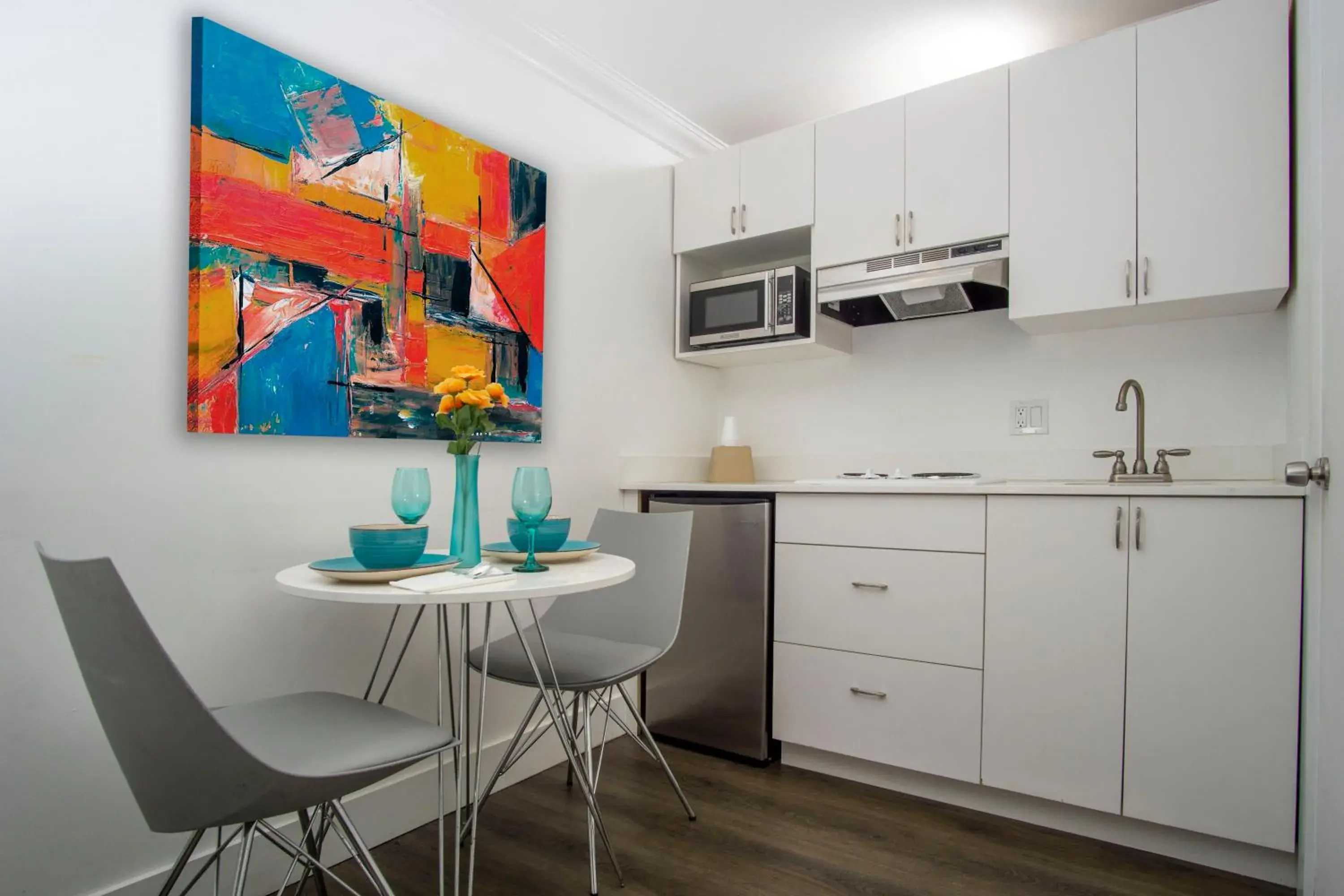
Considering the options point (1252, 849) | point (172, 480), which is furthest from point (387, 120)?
point (1252, 849)

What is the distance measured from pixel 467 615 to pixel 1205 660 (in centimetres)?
184

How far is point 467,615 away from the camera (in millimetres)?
1687

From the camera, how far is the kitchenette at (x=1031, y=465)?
2018mm

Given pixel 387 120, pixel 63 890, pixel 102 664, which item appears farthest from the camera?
pixel 387 120

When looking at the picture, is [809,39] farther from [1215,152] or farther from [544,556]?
[544,556]

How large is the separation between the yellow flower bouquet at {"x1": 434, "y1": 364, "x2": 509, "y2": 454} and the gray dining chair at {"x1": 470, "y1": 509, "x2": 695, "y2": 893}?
550 mm

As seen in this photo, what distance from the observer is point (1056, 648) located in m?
2.20

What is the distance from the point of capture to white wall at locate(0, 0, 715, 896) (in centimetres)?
152

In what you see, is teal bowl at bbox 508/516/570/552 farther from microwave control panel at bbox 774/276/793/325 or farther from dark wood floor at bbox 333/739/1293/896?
microwave control panel at bbox 774/276/793/325

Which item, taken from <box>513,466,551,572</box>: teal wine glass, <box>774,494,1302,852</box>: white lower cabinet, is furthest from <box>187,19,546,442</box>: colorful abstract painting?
<box>774,494,1302,852</box>: white lower cabinet

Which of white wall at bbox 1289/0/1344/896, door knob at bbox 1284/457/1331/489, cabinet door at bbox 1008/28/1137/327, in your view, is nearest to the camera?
white wall at bbox 1289/0/1344/896

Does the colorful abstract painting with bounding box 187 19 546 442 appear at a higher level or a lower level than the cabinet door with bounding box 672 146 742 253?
lower

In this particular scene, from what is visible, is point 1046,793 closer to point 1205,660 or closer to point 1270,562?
point 1205,660

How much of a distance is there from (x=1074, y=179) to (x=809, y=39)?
3.27 ft
